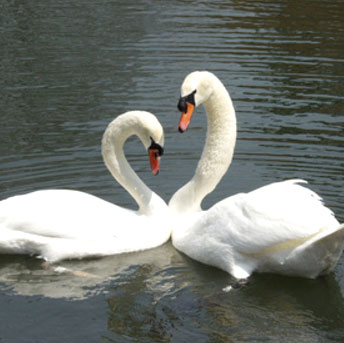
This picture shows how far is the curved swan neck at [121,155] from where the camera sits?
8.40 m

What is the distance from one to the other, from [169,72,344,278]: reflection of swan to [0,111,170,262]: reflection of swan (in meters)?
0.35

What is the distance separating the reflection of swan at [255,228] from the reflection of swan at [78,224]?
346mm

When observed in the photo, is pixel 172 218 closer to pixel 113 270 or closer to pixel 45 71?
pixel 113 270

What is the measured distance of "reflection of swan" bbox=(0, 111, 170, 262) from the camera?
7944mm

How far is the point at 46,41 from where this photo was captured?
54.2 feet

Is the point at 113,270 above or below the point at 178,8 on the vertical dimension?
below

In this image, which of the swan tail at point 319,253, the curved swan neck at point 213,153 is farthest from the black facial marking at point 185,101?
the swan tail at point 319,253

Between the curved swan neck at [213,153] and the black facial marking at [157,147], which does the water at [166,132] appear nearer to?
the curved swan neck at [213,153]

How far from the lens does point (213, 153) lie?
8688 millimetres

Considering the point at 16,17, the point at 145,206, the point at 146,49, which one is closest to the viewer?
the point at 145,206

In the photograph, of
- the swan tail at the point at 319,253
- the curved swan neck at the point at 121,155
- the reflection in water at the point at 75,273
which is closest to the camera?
the swan tail at the point at 319,253

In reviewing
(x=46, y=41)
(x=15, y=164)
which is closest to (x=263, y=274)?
(x=15, y=164)

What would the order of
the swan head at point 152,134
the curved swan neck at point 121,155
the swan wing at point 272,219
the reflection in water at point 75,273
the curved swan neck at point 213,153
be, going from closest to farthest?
the swan wing at point 272,219 < the reflection in water at point 75,273 < the swan head at point 152,134 < the curved swan neck at point 121,155 < the curved swan neck at point 213,153

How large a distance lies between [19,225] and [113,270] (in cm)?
103
